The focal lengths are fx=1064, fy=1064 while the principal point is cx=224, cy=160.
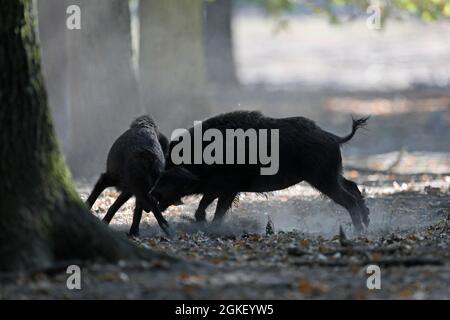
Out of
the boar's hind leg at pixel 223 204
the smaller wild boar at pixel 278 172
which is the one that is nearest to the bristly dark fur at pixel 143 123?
the smaller wild boar at pixel 278 172

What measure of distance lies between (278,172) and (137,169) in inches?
66.4

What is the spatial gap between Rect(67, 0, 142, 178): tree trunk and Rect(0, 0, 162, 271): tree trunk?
25.2 feet

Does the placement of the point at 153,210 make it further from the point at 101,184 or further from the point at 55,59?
the point at 55,59

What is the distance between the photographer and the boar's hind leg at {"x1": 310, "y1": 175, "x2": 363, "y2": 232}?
1196cm

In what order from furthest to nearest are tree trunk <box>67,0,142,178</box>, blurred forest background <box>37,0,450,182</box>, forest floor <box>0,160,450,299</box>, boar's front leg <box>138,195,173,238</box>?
blurred forest background <box>37,0,450,182</box> → tree trunk <box>67,0,142,178</box> → boar's front leg <box>138,195,173,238</box> → forest floor <box>0,160,450,299</box>

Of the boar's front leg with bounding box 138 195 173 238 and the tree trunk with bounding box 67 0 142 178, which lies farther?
the tree trunk with bounding box 67 0 142 178

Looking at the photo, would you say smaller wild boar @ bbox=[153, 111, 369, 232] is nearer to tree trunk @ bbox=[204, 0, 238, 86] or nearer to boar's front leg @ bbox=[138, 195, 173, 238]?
boar's front leg @ bbox=[138, 195, 173, 238]

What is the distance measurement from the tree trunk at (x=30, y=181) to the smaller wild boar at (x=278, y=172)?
10.9 feet

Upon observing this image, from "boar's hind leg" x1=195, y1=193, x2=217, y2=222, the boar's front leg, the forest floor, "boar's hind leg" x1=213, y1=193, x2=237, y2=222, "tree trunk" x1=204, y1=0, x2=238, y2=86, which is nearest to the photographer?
the forest floor

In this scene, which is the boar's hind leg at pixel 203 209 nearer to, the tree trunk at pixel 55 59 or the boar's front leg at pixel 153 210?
the boar's front leg at pixel 153 210

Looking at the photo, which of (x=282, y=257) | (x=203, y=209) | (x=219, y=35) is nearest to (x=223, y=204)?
(x=203, y=209)

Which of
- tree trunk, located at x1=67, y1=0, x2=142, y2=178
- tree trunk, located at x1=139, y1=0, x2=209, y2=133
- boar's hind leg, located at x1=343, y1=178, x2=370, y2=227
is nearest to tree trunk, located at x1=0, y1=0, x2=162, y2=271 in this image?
boar's hind leg, located at x1=343, y1=178, x2=370, y2=227

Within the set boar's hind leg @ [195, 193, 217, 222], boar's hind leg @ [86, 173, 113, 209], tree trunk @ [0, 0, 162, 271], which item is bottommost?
boar's hind leg @ [195, 193, 217, 222]
